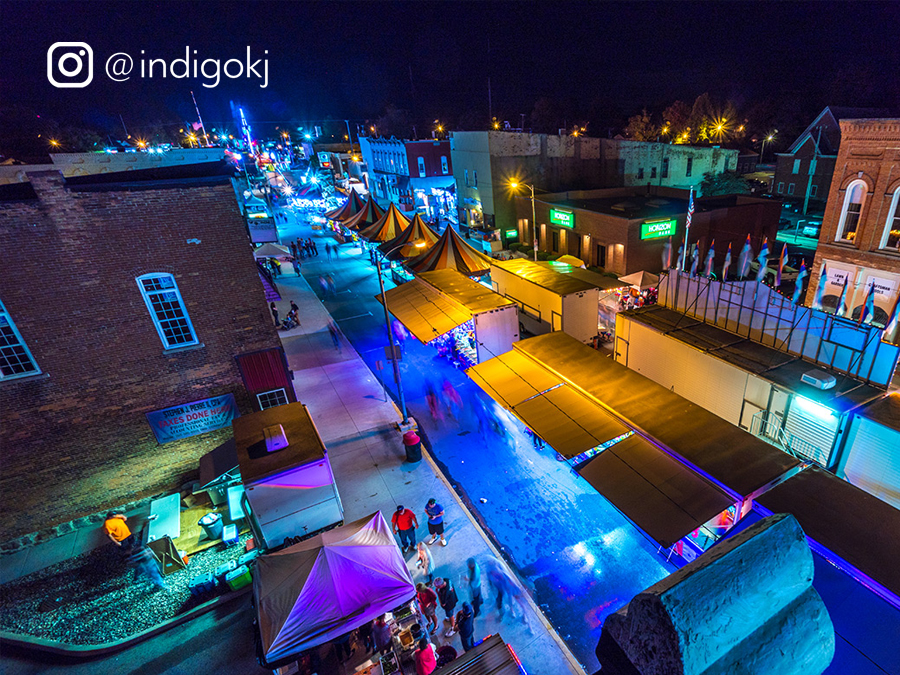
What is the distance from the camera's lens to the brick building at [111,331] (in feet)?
32.5

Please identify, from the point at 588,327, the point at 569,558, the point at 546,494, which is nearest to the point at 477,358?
the point at 588,327

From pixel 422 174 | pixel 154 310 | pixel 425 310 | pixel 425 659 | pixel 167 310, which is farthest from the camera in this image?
pixel 422 174

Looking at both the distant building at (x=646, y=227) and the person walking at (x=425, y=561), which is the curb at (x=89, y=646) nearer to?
the person walking at (x=425, y=561)

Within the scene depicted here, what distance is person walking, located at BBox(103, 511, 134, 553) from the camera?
423 inches

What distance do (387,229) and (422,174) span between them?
62.5 feet

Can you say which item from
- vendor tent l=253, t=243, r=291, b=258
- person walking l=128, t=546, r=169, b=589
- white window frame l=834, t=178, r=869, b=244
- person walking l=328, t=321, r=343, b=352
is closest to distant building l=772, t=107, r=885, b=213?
white window frame l=834, t=178, r=869, b=244

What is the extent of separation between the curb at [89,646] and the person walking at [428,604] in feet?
15.8

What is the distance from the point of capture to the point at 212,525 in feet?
35.4

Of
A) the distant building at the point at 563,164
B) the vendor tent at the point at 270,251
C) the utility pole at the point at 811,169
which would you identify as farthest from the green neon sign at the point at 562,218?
the utility pole at the point at 811,169

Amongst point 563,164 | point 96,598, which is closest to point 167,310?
point 96,598

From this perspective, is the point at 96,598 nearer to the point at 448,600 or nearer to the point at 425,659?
the point at 425,659

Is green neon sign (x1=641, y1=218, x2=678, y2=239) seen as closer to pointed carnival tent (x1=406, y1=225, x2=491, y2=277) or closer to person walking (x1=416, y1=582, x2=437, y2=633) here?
pointed carnival tent (x1=406, y1=225, x2=491, y2=277)

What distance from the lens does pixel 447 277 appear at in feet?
68.0

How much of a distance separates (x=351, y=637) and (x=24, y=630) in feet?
24.1
